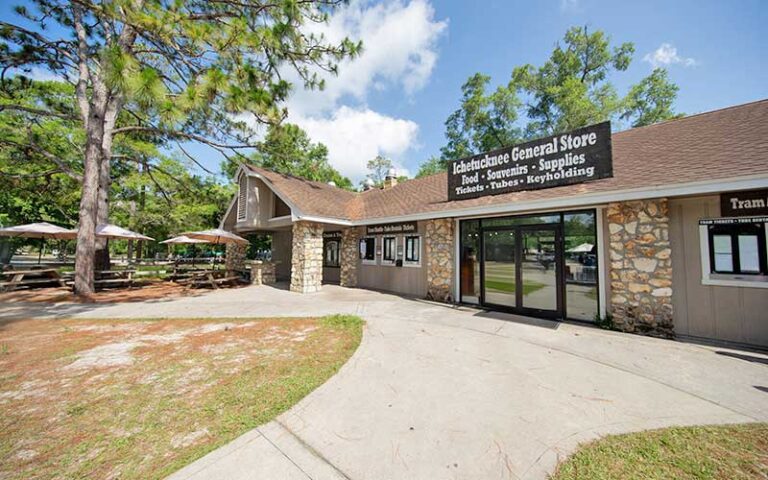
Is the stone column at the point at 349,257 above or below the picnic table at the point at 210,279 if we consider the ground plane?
above

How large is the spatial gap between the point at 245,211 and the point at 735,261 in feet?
52.0

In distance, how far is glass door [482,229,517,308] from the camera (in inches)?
301

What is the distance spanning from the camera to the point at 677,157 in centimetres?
608

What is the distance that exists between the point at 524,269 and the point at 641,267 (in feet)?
7.70

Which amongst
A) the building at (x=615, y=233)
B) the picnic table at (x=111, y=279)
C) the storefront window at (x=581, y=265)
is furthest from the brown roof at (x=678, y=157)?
the picnic table at (x=111, y=279)

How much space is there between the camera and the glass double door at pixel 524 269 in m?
6.99

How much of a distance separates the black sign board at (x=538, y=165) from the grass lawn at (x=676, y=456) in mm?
5173

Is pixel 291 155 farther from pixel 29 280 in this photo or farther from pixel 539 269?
pixel 29 280

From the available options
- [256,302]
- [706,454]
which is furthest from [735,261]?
[256,302]

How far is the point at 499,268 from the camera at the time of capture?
7.92 metres

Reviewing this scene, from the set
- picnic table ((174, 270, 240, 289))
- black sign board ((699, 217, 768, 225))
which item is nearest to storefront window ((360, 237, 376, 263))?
picnic table ((174, 270, 240, 289))

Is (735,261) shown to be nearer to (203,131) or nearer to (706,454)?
(706,454)

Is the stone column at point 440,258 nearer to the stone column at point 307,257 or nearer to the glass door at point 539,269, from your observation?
the glass door at point 539,269

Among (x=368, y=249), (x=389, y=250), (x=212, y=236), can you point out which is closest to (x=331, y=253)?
(x=368, y=249)
